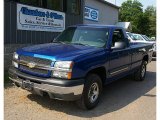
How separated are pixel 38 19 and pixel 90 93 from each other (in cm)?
639

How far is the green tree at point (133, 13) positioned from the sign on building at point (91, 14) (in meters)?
38.7

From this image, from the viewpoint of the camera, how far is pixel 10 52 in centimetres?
996

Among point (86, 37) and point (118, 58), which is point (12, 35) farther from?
point (118, 58)

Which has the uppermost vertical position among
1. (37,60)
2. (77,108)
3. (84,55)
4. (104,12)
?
(104,12)

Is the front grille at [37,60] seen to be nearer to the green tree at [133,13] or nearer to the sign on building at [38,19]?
the sign on building at [38,19]

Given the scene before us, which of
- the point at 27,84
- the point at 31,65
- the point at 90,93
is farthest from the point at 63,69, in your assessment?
the point at 90,93

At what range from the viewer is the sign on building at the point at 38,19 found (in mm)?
10703

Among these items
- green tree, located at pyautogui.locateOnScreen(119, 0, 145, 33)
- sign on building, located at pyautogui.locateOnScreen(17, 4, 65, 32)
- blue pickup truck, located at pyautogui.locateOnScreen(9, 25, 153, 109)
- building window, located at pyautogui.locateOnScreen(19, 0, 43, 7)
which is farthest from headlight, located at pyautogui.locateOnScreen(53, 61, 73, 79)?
green tree, located at pyautogui.locateOnScreen(119, 0, 145, 33)

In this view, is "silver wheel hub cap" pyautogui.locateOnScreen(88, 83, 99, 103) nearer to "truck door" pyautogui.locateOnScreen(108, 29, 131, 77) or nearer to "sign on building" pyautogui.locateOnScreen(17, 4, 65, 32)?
"truck door" pyautogui.locateOnScreen(108, 29, 131, 77)

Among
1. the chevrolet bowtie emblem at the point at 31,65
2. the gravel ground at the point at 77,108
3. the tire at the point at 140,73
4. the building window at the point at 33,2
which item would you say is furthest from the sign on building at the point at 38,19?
the chevrolet bowtie emblem at the point at 31,65

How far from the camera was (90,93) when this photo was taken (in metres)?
6.18

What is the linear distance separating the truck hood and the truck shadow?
1207mm

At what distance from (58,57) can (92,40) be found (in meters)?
1.62

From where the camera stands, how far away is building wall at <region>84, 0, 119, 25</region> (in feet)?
66.3
